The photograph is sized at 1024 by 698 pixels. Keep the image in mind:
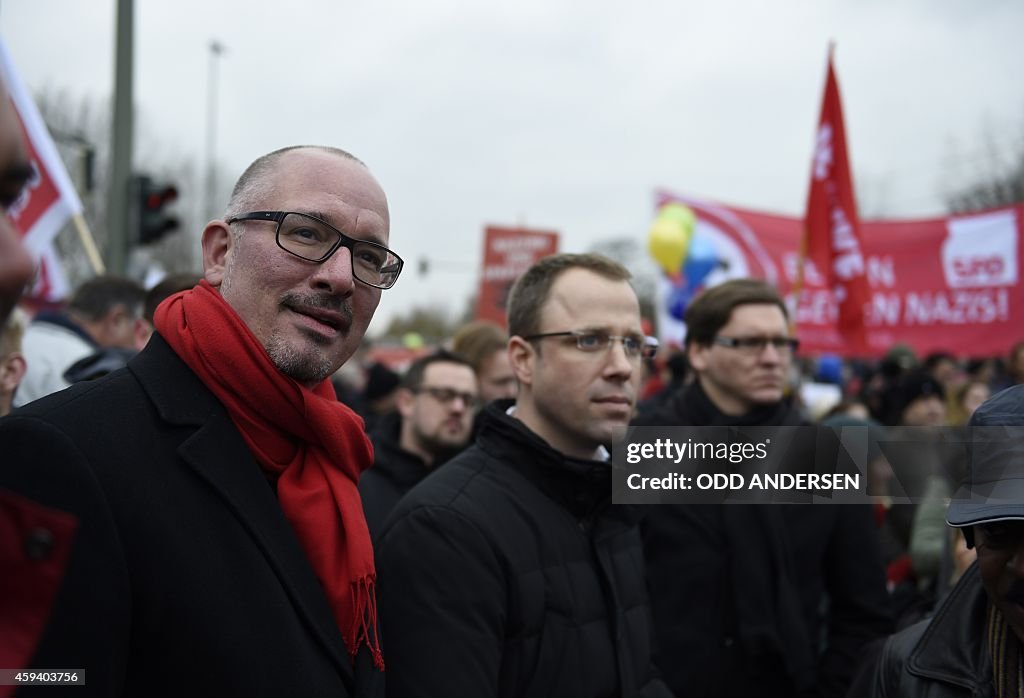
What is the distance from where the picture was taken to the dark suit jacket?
53.1 inches

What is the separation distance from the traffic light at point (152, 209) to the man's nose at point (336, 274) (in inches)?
289

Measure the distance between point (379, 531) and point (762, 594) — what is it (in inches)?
60.0

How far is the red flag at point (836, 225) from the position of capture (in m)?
6.35

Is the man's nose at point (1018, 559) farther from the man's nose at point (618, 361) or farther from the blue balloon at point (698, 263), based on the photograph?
the blue balloon at point (698, 263)

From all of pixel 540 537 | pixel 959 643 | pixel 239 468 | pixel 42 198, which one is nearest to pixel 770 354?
pixel 540 537

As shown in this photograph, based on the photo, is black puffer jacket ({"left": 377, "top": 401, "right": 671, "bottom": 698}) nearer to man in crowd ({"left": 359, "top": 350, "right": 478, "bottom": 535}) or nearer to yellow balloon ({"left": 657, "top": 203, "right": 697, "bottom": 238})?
man in crowd ({"left": 359, "top": 350, "right": 478, "bottom": 535})

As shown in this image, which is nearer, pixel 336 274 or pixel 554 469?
pixel 336 274

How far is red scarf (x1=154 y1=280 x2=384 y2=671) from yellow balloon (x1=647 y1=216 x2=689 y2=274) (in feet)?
26.8

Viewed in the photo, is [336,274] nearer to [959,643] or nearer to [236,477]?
[236,477]

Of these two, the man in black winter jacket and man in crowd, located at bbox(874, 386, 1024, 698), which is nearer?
man in crowd, located at bbox(874, 386, 1024, 698)

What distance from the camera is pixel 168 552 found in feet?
4.84

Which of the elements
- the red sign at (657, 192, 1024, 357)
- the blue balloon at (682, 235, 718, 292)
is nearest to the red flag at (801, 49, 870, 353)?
the red sign at (657, 192, 1024, 357)

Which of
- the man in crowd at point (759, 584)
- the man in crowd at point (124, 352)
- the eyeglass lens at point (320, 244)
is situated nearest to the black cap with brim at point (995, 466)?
the eyeglass lens at point (320, 244)

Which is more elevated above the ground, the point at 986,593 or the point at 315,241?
the point at 315,241
